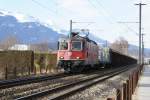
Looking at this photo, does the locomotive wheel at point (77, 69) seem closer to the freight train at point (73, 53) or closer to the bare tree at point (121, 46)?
the freight train at point (73, 53)

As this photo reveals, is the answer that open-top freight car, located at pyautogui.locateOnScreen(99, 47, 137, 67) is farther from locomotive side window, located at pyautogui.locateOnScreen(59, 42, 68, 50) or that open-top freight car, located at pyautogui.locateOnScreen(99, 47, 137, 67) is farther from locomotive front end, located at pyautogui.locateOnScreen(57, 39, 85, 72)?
locomotive front end, located at pyautogui.locateOnScreen(57, 39, 85, 72)

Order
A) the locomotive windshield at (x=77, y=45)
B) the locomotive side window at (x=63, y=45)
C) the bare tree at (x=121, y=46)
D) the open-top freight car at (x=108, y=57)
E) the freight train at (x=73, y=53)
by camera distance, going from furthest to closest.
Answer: the bare tree at (x=121, y=46)
the open-top freight car at (x=108, y=57)
the locomotive side window at (x=63, y=45)
the locomotive windshield at (x=77, y=45)
the freight train at (x=73, y=53)

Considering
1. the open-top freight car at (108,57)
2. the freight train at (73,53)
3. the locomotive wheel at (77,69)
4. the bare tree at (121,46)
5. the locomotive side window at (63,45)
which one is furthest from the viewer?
the bare tree at (121,46)

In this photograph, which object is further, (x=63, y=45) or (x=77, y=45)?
(x=63, y=45)

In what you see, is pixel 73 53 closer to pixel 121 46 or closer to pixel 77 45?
pixel 77 45

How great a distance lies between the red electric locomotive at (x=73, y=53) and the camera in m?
39.8

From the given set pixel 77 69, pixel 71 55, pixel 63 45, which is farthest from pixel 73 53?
pixel 77 69

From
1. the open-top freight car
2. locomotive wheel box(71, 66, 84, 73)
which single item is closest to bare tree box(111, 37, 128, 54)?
the open-top freight car

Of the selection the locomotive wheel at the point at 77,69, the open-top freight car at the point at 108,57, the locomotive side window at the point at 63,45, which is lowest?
the locomotive wheel at the point at 77,69

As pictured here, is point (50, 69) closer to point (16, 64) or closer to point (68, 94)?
point (16, 64)

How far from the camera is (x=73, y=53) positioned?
40.3 m

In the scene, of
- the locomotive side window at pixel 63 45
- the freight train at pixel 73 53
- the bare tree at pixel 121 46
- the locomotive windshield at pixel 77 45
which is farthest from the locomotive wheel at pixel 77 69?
the bare tree at pixel 121 46

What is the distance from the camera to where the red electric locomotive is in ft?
131

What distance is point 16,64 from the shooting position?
41.0 m
